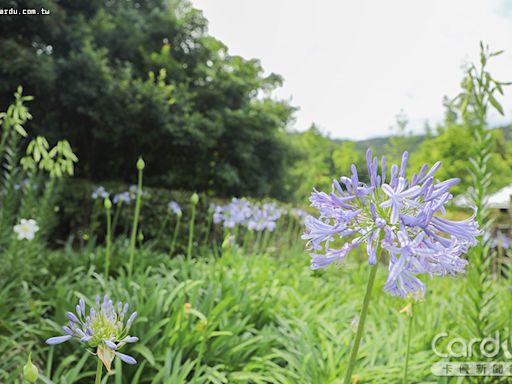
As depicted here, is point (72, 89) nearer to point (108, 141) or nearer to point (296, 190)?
point (108, 141)

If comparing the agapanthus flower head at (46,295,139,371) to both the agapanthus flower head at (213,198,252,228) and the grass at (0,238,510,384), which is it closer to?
the grass at (0,238,510,384)

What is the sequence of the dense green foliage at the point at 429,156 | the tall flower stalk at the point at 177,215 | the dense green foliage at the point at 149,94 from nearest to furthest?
the tall flower stalk at the point at 177,215
the dense green foliage at the point at 149,94
the dense green foliage at the point at 429,156

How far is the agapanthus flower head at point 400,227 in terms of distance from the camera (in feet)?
2.75

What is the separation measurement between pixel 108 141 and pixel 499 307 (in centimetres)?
753

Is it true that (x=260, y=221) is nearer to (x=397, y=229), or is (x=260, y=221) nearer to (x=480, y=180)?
(x=480, y=180)

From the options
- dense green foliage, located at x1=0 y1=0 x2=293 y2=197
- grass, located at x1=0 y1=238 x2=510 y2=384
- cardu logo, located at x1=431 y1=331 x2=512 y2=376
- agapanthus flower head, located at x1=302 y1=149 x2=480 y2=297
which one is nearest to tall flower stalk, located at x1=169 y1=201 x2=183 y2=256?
grass, located at x1=0 y1=238 x2=510 y2=384

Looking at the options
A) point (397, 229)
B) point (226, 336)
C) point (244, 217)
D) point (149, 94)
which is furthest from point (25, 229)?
point (149, 94)

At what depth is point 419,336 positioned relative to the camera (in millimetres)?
2533

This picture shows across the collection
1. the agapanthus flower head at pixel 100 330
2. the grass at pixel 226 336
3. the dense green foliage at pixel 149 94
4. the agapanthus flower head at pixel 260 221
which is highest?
the dense green foliage at pixel 149 94

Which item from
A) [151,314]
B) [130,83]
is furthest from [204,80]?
[151,314]

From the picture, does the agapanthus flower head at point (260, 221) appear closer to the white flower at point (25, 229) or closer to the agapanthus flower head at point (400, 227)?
the white flower at point (25, 229)

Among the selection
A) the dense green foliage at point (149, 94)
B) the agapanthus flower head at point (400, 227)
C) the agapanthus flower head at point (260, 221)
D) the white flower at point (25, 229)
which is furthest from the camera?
the dense green foliage at point (149, 94)

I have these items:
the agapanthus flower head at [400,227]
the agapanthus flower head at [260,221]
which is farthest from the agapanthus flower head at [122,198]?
the agapanthus flower head at [400,227]

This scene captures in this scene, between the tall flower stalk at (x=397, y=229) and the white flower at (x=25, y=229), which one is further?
the white flower at (x=25, y=229)
